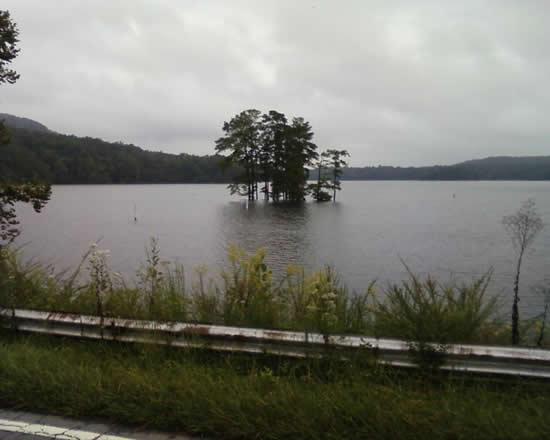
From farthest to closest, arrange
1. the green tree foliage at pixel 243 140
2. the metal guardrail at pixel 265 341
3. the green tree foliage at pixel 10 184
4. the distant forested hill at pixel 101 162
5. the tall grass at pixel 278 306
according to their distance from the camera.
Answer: the distant forested hill at pixel 101 162, the green tree foliage at pixel 243 140, the green tree foliage at pixel 10 184, the tall grass at pixel 278 306, the metal guardrail at pixel 265 341

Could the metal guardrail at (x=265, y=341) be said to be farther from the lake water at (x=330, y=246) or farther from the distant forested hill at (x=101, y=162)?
the distant forested hill at (x=101, y=162)

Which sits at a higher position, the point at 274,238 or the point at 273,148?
the point at 273,148

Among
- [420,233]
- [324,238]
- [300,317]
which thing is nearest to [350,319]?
[300,317]

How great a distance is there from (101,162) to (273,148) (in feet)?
275

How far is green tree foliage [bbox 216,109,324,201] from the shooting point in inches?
2581

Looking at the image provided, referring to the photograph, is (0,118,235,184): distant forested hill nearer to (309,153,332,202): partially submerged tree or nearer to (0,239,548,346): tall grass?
(309,153,332,202): partially submerged tree

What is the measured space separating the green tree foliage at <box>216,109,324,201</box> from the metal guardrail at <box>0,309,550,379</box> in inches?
2480

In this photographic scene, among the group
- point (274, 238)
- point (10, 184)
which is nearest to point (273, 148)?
point (274, 238)

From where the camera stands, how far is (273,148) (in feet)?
220

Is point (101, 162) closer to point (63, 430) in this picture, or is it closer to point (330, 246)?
point (330, 246)

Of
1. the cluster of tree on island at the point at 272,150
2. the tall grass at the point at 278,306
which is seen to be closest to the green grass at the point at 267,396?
the tall grass at the point at 278,306

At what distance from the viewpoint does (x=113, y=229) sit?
32625mm

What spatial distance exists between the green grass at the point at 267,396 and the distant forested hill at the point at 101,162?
8473 centimetres

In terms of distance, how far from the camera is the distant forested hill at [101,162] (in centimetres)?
10300
